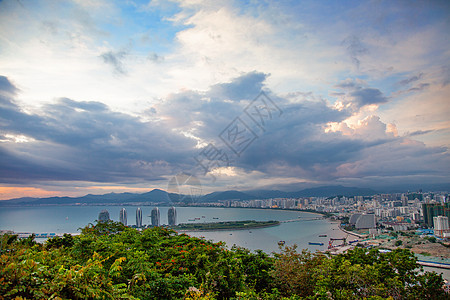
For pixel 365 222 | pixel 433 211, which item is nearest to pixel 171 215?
pixel 365 222

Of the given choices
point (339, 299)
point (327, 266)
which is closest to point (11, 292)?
point (339, 299)

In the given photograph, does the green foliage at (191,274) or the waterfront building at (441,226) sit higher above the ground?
the green foliage at (191,274)

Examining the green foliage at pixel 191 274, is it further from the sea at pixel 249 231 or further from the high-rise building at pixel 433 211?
the high-rise building at pixel 433 211

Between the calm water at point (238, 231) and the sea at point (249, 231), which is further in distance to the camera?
the calm water at point (238, 231)

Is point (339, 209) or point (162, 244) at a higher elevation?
point (162, 244)

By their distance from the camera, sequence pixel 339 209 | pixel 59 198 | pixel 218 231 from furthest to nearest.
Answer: pixel 59 198 < pixel 339 209 < pixel 218 231

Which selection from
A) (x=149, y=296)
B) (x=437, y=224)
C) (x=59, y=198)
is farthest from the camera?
(x=59, y=198)

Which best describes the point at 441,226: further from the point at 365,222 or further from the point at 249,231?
the point at 249,231

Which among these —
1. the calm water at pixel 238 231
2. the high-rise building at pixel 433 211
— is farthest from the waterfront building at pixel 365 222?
the high-rise building at pixel 433 211

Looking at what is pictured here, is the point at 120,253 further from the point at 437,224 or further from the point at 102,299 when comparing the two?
the point at 437,224
